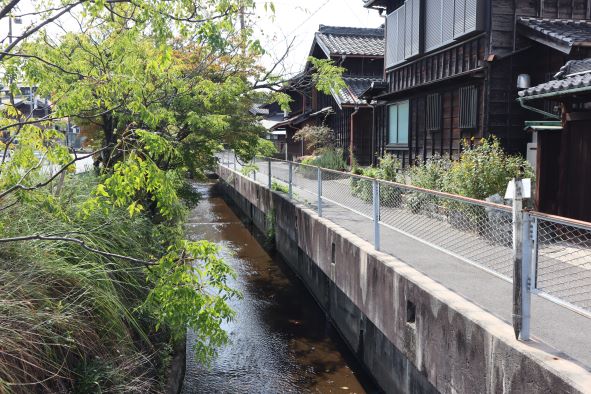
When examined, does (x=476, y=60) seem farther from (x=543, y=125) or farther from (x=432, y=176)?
(x=432, y=176)

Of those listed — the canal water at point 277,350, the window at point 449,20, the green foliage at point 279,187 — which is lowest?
the canal water at point 277,350

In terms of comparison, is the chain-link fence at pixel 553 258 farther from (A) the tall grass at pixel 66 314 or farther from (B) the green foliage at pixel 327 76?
(B) the green foliage at pixel 327 76

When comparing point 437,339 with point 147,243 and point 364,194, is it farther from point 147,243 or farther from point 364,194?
point 147,243

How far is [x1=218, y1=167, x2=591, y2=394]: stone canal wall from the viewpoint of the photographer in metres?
3.26

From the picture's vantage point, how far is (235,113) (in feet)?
36.4

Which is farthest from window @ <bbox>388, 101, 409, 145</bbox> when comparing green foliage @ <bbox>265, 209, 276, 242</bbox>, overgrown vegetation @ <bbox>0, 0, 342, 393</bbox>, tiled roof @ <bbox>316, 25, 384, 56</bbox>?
overgrown vegetation @ <bbox>0, 0, 342, 393</bbox>

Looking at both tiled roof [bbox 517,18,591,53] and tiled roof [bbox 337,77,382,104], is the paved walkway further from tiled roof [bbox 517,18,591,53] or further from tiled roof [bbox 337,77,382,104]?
tiled roof [bbox 337,77,382,104]

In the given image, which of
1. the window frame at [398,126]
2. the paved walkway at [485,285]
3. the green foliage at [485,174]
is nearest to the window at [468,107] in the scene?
the green foliage at [485,174]

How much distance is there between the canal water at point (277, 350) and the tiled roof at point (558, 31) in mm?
6404

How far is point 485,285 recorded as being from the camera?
516 cm

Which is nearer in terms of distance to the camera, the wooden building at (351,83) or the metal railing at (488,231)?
the metal railing at (488,231)

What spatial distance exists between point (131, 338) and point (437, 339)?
3.12 m

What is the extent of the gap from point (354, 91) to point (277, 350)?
49.8 feet

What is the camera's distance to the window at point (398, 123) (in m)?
14.5
